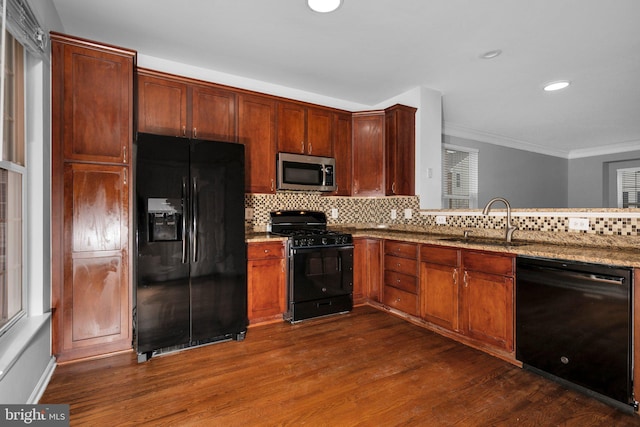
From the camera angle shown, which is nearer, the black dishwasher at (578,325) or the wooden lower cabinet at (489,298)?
the black dishwasher at (578,325)

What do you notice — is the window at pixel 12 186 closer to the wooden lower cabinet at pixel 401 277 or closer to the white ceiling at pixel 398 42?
the white ceiling at pixel 398 42

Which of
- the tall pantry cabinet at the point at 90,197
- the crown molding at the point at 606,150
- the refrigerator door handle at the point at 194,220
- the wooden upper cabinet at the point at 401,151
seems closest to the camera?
the tall pantry cabinet at the point at 90,197

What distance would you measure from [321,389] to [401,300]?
5.38 feet

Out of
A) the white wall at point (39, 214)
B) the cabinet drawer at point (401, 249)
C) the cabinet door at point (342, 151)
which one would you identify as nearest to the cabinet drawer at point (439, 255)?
the cabinet drawer at point (401, 249)

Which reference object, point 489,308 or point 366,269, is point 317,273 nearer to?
point 366,269

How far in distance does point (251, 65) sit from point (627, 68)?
13.2ft

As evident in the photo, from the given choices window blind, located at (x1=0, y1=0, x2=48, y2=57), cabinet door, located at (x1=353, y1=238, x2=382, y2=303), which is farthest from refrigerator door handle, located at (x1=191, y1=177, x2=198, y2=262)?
cabinet door, located at (x1=353, y1=238, x2=382, y2=303)

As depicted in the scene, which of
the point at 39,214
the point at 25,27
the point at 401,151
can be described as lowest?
the point at 39,214

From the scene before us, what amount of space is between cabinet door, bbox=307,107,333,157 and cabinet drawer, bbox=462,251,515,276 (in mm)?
2042

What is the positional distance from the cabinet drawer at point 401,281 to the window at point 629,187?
670 cm

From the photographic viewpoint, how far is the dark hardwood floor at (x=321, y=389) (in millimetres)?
1746

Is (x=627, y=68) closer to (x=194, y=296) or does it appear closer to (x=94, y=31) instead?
(x=194, y=296)

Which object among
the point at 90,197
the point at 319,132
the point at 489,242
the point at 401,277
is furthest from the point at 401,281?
the point at 90,197

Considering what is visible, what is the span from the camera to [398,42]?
280cm
